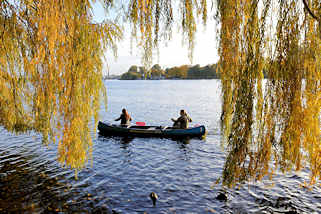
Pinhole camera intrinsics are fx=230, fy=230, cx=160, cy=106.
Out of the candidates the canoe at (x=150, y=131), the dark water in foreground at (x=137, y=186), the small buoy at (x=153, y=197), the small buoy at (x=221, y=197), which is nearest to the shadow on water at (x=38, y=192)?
the dark water in foreground at (x=137, y=186)

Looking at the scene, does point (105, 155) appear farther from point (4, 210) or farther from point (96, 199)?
point (4, 210)

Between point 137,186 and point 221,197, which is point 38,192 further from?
point 221,197

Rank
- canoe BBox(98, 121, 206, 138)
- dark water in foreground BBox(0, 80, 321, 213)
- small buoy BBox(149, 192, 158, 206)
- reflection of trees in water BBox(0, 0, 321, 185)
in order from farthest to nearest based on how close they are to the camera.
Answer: canoe BBox(98, 121, 206, 138), small buoy BBox(149, 192, 158, 206), dark water in foreground BBox(0, 80, 321, 213), reflection of trees in water BBox(0, 0, 321, 185)

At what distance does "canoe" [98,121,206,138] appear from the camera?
15117 mm

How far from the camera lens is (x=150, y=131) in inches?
619

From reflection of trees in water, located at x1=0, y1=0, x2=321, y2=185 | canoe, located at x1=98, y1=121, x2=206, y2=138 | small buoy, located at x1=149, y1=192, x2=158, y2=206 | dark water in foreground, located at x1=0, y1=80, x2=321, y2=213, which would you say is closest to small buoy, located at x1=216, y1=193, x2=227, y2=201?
dark water in foreground, located at x1=0, y1=80, x2=321, y2=213

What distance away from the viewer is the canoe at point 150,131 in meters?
15.1

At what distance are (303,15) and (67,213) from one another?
7.39 m

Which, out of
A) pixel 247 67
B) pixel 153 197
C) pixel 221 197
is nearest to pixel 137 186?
pixel 153 197

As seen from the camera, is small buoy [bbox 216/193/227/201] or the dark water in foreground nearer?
the dark water in foreground

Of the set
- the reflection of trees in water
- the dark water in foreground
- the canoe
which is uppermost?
the reflection of trees in water

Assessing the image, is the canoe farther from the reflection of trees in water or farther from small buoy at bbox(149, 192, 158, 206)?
the reflection of trees in water

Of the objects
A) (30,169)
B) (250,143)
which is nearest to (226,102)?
(250,143)

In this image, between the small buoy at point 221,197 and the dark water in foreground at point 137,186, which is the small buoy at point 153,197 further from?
the small buoy at point 221,197
